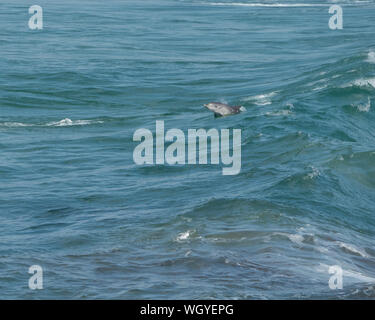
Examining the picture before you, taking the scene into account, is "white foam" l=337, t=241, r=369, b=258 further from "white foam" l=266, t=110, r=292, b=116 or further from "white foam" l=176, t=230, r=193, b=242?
"white foam" l=266, t=110, r=292, b=116

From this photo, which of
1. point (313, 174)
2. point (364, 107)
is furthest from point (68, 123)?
point (313, 174)

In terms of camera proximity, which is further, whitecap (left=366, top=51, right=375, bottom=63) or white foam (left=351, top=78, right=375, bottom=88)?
whitecap (left=366, top=51, right=375, bottom=63)

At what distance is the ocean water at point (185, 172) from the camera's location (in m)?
15.9

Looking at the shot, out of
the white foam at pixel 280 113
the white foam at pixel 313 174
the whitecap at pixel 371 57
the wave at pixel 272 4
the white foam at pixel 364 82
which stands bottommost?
the white foam at pixel 313 174

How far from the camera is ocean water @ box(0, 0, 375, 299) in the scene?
1590cm

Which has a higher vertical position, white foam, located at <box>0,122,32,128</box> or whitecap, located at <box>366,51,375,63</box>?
whitecap, located at <box>366,51,375,63</box>

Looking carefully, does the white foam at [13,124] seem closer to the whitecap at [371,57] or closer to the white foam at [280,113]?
the white foam at [280,113]

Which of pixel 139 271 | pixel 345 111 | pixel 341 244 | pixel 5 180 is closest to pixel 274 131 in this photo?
pixel 345 111

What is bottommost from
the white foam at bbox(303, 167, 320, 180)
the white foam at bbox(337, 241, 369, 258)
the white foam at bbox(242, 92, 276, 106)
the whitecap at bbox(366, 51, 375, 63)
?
the white foam at bbox(337, 241, 369, 258)

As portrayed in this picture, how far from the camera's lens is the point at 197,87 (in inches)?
1628

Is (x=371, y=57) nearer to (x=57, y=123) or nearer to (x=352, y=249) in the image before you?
(x=57, y=123)

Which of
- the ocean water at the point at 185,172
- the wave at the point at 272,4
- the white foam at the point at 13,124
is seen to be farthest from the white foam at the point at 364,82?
the wave at the point at 272,4

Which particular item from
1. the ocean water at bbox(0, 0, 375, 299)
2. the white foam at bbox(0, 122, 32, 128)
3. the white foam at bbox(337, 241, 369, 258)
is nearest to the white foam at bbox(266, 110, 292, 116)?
the ocean water at bbox(0, 0, 375, 299)
